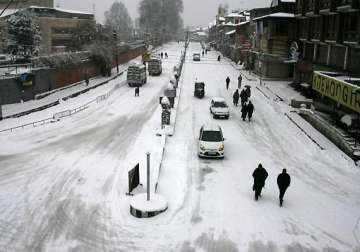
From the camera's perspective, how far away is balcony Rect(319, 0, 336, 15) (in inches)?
1506

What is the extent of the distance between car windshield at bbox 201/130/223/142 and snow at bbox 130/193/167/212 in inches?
277

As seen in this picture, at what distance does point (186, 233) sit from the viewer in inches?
564

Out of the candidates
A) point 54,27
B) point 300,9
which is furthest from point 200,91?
point 54,27

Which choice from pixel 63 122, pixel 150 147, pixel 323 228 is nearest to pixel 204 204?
pixel 323 228

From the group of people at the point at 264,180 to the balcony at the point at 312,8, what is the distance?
31.0 metres

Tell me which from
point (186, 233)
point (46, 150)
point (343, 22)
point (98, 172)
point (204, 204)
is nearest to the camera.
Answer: point (186, 233)

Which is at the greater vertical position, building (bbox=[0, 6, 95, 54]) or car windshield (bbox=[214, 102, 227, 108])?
building (bbox=[0, 6, 95, 54])

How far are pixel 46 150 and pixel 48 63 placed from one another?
83.7ft

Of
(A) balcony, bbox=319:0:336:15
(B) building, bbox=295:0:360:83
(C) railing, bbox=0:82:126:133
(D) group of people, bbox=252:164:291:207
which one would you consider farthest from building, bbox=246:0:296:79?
(D) group of people, bbox=252:164:291:207

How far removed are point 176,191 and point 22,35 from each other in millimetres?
45428

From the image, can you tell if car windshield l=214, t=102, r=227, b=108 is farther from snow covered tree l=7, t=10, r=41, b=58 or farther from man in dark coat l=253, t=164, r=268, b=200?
snow covered tree l=7, t=10, r=41, b=58

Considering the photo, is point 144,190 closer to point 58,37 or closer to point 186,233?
point 186,233

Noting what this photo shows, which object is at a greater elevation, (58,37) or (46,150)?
(58,37)

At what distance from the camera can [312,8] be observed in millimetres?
45531
